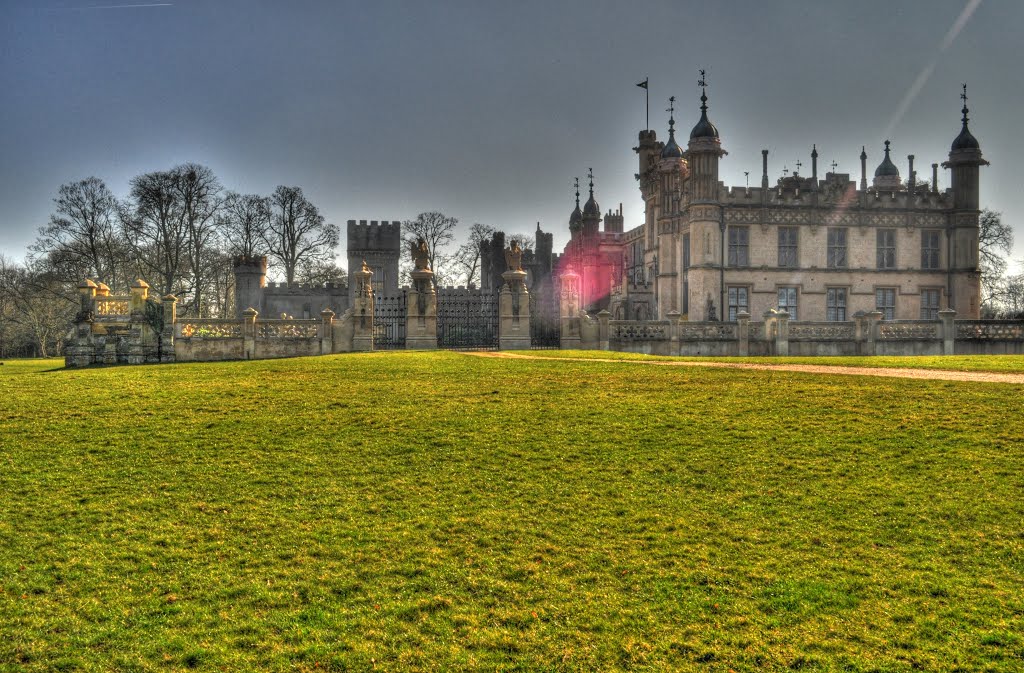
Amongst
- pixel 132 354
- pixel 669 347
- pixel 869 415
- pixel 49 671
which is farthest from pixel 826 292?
pixel 49 671

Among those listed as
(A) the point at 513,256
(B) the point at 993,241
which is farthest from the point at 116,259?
(B) the point at 993,241

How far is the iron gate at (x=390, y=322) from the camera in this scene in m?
30.3

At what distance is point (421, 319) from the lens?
2858 centimetres

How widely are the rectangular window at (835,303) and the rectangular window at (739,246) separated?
490 cm

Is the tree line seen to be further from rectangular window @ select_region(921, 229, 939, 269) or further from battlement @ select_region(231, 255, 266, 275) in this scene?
rectangular window @ select_region(921, 229, 939, 269)

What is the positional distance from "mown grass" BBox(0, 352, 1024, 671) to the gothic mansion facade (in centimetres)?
2516

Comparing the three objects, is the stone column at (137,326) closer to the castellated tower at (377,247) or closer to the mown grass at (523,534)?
the mown grass at (523,534)

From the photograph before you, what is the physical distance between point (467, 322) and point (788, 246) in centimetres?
1833

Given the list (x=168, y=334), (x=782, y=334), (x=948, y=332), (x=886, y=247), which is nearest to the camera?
(x=168, y=334)

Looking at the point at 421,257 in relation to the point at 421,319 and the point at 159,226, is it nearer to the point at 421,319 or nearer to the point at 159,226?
the point at 421,319

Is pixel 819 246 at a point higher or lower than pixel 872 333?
higher

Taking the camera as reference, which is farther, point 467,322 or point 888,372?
point 467,322

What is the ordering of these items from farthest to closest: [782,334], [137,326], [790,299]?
[790,299] < [782,334] < [137,326]

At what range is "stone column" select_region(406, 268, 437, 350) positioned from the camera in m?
28.5
